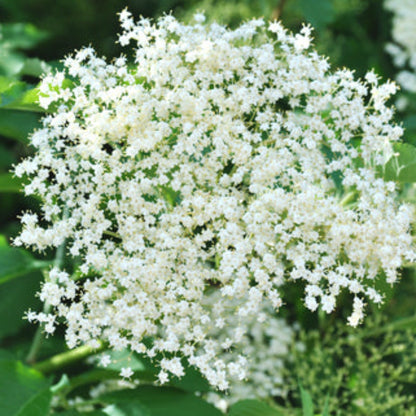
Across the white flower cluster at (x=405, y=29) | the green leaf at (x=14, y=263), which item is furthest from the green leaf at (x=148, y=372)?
the white flower cluster at (x=405, y=29)

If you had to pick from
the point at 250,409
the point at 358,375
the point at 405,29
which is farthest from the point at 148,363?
the point at 405,29

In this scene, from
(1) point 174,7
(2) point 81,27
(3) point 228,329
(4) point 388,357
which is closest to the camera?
(3) point 228,329

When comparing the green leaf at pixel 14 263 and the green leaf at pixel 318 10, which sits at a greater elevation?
the green leaf at pixel 318 10

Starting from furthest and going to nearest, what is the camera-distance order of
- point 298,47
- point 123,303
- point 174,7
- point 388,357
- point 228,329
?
point 174,7, point 388,357, point 228,329, point 298,47, point 123,303

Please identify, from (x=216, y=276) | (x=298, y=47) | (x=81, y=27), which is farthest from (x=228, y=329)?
(x=81, y=27)

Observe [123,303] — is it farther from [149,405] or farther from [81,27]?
[81,27]

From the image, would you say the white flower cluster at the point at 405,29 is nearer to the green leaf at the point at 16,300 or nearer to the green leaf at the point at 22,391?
the green leaf at the point at 16,300

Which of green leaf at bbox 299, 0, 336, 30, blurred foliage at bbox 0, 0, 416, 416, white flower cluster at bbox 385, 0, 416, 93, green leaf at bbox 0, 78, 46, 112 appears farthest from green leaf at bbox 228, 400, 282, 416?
white flower cluster at bbox 385, 0, 416, 93
